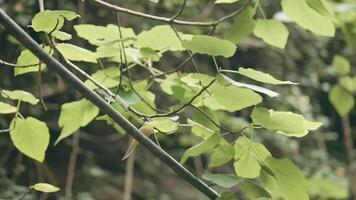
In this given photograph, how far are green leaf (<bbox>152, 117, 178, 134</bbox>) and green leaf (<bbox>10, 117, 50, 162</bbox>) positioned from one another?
0.13 metres

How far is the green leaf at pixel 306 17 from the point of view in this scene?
0.50 m

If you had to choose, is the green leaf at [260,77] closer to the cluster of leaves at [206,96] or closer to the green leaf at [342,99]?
the cluster of leaves at [206,96]

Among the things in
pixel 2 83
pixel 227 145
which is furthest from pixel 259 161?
pixel 2 83

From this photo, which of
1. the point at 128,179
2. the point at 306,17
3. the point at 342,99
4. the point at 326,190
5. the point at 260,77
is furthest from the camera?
the point at 326,190

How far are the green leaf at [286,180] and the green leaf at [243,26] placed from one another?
178 mm

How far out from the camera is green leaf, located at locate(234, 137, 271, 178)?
470mm

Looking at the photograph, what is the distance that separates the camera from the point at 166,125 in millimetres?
474

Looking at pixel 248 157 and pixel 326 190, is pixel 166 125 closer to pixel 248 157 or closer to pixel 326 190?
Result: pixel 248 157

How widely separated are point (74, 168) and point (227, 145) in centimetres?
103

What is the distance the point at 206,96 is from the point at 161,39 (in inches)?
2.9

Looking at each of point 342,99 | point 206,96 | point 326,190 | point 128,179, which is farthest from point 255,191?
point 326,190

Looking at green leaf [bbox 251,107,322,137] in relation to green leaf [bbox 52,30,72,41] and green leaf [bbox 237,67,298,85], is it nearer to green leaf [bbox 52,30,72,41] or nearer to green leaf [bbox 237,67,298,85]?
green leaf [bbox 237,67,298,85]

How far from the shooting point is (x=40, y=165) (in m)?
1.37

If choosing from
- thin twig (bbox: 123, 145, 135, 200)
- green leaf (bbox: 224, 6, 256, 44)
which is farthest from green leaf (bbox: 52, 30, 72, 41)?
thin twig (bbox: 123, 145, 135, 200)
